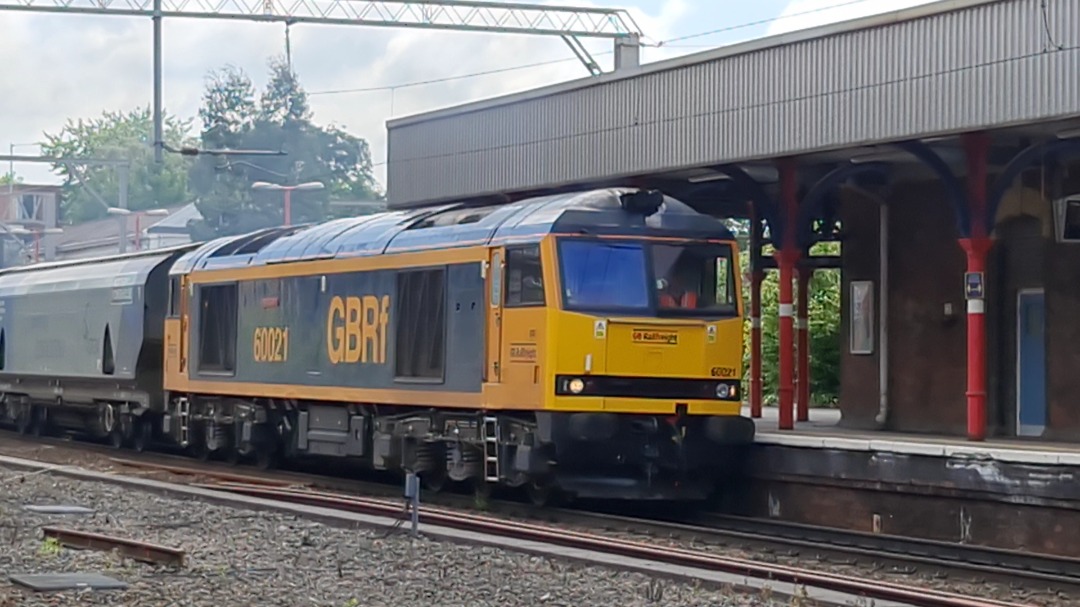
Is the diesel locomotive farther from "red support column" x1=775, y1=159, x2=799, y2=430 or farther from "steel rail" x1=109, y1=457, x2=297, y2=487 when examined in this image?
"red support column" x1=775, y1=159, x2=799, y2=430

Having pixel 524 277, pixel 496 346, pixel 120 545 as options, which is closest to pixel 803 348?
pixel 496 346

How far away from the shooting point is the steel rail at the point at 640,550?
11.7m

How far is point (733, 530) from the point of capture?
18.1 metres

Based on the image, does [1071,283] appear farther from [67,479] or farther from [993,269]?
[67,479]

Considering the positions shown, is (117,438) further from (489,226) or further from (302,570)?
(302,570)

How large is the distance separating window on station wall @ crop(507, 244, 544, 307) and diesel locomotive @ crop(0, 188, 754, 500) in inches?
0.8

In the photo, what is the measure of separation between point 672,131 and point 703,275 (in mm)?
4316

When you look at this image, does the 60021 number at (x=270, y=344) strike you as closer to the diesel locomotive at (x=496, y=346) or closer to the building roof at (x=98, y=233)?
the diesel locomotive at (x=496, y=346)

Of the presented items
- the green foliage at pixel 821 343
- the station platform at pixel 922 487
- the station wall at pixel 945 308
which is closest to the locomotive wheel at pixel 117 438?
the green foliage at pixel 821 343

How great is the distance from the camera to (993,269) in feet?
71.6

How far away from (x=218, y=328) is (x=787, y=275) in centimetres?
815

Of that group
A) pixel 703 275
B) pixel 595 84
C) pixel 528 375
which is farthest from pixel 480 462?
pixel 595 84

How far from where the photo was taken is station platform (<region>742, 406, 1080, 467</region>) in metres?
16.5

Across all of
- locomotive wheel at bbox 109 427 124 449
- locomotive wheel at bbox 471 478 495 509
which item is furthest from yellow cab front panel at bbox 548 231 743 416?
locomotive wheel at bbox 109 427 124 449
